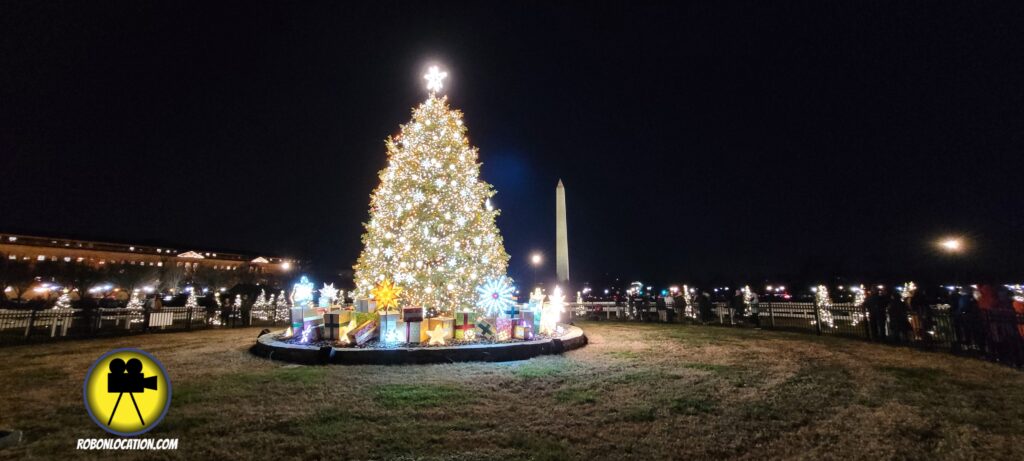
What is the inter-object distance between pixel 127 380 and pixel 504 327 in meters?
8.85

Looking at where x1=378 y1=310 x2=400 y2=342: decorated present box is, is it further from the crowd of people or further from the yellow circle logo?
the crowd of people

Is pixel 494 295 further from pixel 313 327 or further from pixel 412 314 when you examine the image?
pixel 313 327

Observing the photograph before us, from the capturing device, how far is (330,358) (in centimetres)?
935

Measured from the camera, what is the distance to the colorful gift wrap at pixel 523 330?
11961 mm

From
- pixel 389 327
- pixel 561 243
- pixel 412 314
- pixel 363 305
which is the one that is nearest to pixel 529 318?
pixel 412 314

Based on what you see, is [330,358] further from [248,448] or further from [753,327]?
[753,327]

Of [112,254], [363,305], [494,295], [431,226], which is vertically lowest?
[363,305]

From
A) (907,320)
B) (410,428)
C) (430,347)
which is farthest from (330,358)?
(907,320)

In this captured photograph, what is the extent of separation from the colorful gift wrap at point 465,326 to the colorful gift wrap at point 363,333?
2.11 metres

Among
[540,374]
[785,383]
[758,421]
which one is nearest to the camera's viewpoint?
[758,421]

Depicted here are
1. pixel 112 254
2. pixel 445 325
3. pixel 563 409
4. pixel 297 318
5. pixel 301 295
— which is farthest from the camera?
pixel 112 254

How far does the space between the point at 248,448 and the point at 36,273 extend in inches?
2110

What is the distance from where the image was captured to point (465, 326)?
37.4ft

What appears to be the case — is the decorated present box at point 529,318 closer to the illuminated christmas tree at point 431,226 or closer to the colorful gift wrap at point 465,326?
the colorful gift wrap at point 465,326
